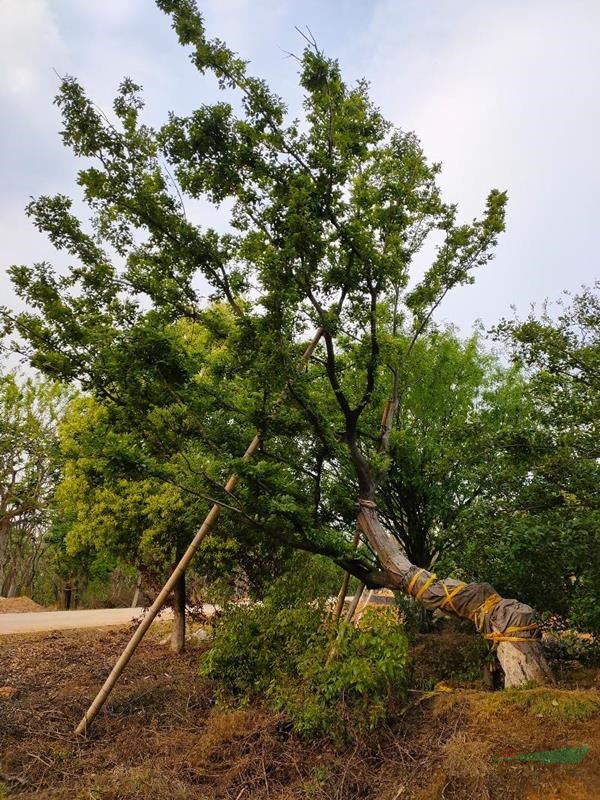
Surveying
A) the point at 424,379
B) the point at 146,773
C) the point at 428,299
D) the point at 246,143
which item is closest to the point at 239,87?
the point at 246,143

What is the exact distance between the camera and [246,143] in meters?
6.00

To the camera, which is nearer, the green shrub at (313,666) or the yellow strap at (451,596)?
the green shrub at (313,666)

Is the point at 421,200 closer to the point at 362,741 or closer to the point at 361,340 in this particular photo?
the point at 361,340

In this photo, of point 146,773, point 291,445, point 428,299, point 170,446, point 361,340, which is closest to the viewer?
point 146,773

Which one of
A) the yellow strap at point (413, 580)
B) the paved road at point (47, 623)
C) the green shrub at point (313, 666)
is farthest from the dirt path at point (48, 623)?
the yellow strap at point (413, 580)

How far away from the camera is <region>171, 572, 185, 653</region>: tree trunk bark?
932 cm

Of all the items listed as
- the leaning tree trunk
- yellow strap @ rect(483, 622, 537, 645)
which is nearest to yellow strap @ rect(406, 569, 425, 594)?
the leaning tree trunk

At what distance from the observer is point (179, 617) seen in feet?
30.8

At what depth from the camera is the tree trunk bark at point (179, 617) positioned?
30.6ft

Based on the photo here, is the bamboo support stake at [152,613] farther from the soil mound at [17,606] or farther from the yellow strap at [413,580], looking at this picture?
the soil mound at [17,606]

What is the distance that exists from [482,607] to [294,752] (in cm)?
235

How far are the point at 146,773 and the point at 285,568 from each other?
368 cm

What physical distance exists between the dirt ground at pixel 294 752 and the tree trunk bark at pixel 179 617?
303 cm

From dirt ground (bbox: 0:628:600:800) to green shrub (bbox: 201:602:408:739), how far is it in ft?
0.59
